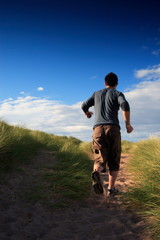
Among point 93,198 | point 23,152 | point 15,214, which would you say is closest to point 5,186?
point 15,214

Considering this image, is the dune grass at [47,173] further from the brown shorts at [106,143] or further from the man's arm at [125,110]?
the man's arm at [125,110]

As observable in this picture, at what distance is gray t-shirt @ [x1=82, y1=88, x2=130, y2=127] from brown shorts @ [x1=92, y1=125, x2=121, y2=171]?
11 cm

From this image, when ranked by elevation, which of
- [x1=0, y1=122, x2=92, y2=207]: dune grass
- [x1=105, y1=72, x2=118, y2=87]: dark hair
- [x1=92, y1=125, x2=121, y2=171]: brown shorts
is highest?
[x1=105, y1=72, x2=118, y2=87]: dark hair

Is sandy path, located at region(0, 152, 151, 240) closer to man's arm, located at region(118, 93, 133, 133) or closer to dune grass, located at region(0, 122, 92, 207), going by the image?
dune grass, located at region(0, 122, 92, 207)

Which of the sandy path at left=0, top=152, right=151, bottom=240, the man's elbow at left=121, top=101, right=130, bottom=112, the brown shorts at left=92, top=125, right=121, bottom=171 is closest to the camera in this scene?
the sandy path at left=0, top=152, right=151, bottom=240

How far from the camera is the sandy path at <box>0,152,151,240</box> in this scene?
2.72 m

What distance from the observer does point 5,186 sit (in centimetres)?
401

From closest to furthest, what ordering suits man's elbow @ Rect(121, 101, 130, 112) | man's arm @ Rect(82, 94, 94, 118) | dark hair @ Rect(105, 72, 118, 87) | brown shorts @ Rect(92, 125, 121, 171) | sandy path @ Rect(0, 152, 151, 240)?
1. sandy path @ Rect(0, 152, 151, 240)
2. man's elbow @ Rect(121, 101, 130, 112)
3. brown shorts @ Rect(92, 125, 121, 171)
4. dark hair @ Rect(105, 72, 118, 87)
5. man's arm @ Rect(82, 94, 94, 118)

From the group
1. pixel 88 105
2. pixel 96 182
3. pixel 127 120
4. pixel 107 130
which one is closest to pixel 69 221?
pixel 96 182

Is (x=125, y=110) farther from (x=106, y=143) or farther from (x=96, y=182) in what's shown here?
(x=96, y=182)

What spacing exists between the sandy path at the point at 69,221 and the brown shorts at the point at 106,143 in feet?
2.69

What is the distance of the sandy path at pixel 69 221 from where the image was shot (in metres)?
2.72

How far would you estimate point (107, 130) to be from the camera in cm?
357

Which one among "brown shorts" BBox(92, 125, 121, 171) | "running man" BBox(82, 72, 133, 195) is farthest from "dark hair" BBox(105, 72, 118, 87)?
"brown shorts" BBox(92, 125, 121, 171)
